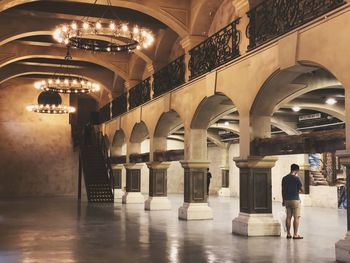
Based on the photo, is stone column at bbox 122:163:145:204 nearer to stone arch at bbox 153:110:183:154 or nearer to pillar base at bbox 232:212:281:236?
Answer: stone arch at bbox 153:110:183:154

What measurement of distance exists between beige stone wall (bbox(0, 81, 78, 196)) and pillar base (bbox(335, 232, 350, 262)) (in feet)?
78.1

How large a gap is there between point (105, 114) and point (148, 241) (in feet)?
58.2

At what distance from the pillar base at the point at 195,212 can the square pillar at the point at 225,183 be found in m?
14.1

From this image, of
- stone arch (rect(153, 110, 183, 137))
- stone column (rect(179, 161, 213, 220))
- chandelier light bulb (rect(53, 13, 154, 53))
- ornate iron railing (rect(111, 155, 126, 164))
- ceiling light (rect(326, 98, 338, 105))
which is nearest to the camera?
chandelier light bulb (rect(53, 13, 154, 53))

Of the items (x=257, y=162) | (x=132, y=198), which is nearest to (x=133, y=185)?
(x=132, y=198)

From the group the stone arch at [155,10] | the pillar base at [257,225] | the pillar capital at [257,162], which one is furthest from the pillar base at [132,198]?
the pillar capital at [257,162]

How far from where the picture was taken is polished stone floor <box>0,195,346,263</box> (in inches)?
330

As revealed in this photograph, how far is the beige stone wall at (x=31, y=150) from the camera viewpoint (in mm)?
28766

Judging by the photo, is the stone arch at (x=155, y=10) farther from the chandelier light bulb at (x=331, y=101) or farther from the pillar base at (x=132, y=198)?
the pillar base at (x=132, y=198)

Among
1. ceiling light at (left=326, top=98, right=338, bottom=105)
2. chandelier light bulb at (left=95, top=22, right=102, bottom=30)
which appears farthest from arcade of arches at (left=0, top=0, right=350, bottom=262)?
chandelier light bulb at (left=95, top=22, right=102, bottom=30)

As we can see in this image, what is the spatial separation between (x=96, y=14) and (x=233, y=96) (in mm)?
6744

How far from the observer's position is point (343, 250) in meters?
7.99

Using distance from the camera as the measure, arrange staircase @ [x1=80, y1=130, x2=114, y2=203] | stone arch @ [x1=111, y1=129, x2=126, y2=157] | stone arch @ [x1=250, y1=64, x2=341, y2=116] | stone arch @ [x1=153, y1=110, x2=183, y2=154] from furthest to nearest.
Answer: stone arch @ [x1=111, y1=129, x2=126, y2=157], staircase @ [x1=80, y1=130, x2=114, y2=203], stone arch @ [x1=153, y1=110, x2=183, y2=154], stone arch @ [x1=250, y1=64, x2=341, y2=116]

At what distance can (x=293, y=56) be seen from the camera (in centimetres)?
950
